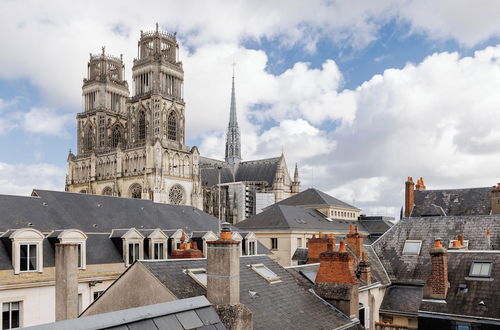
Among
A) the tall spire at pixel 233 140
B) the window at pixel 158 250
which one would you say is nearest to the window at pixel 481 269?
the window at pixel 158 250

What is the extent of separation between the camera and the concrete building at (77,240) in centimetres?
2197

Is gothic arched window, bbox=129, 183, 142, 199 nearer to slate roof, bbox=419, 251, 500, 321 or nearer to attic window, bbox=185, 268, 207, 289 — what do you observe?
slate roof, bbox=419, 251, 500, 321

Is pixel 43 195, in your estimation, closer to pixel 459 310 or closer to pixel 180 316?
pixel 180 316

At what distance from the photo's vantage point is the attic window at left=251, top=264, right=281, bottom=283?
16.9 meters

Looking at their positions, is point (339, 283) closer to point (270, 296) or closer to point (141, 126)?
point (270, 296)

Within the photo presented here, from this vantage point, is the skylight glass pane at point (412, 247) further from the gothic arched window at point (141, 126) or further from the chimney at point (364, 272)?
the gothic arched window at point (141, 126)

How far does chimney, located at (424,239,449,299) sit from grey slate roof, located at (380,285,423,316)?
3.06 meters

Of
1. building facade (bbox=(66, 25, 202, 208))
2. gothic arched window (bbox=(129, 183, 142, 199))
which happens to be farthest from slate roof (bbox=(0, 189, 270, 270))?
gothic arched window (bbox=(129, 183, 142, 199))

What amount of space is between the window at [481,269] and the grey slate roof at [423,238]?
446cm

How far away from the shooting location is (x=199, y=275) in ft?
48.1

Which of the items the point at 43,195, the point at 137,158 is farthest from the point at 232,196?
the point at 43,195

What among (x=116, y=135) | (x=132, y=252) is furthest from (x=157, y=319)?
(x=116, y=135)

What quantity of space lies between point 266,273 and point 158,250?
14.0m

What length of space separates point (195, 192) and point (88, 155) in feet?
89.0
